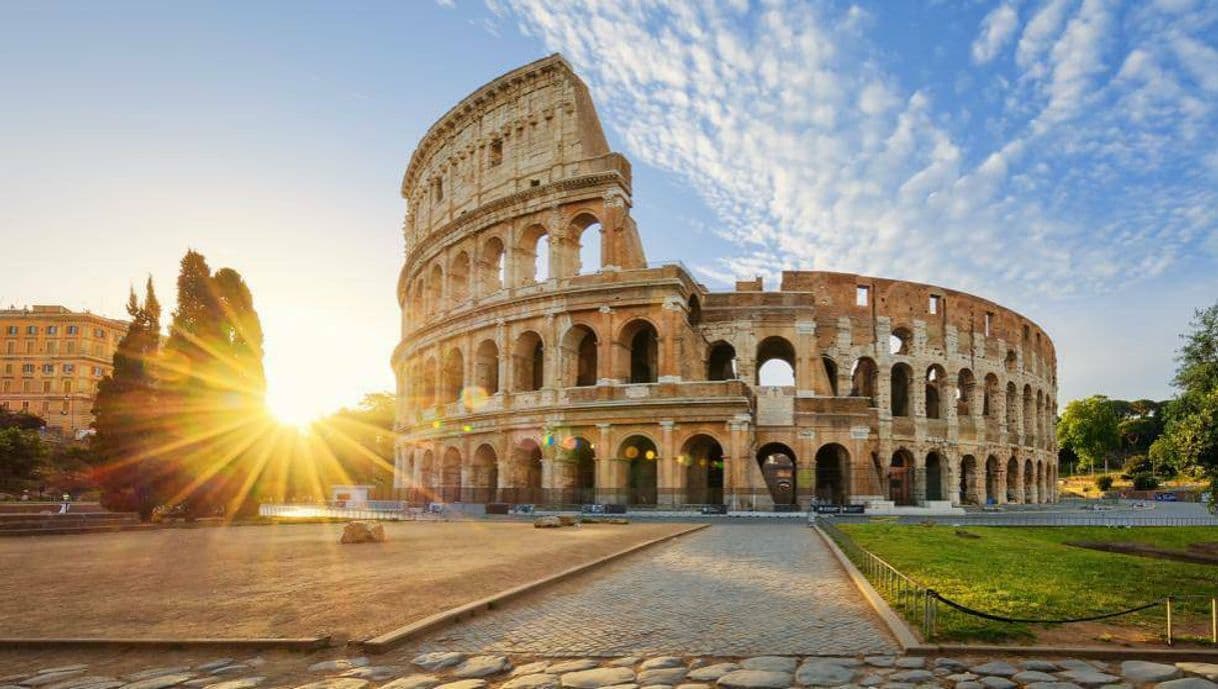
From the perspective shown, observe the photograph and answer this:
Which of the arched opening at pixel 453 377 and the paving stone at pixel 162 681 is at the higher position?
the arched opening at pixel 453 377

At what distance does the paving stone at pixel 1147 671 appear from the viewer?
18.9ft

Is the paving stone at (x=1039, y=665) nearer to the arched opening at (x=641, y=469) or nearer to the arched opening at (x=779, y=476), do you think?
the arched opening at (x=641, y=469)

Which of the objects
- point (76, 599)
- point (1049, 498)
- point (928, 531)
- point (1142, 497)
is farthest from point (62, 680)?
point (1142, 497)

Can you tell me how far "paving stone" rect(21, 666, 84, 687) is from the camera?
18.9 ft

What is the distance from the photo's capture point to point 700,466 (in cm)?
3616

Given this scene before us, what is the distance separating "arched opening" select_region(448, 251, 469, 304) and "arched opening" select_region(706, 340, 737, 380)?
14.4 meters

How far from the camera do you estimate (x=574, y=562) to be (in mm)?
12727

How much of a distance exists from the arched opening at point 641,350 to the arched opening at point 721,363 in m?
4.38

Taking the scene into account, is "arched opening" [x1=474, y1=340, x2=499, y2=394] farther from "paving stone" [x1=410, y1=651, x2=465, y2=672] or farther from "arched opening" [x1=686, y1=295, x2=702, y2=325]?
"paving stone" [x1=410, y1=651, x2=465, y2=672]

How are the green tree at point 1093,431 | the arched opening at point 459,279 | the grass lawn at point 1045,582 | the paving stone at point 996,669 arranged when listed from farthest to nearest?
the green tree at point 1093,431 < the arched opening at point 459,279 < the grass lawn at point 1045,582 < the paving stone at point 996,669

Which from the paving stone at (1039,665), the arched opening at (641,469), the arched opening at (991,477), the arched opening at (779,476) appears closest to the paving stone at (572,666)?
the paving stone at (1039,665)

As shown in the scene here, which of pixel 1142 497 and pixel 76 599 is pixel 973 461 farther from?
pixel 76 599

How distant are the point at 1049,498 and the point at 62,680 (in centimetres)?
6214

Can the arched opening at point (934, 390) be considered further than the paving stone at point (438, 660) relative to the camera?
Yes
